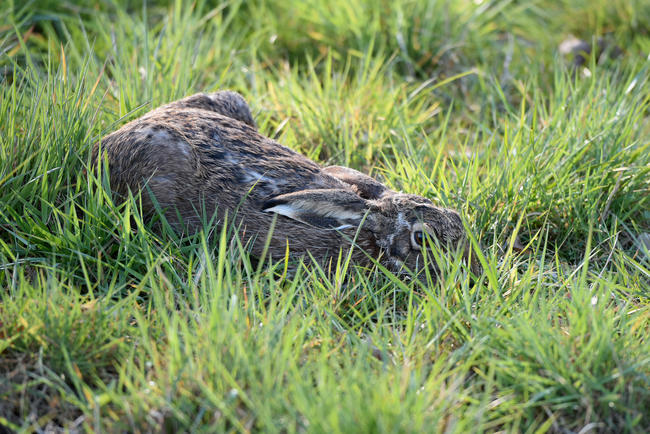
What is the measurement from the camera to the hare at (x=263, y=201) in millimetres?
4012

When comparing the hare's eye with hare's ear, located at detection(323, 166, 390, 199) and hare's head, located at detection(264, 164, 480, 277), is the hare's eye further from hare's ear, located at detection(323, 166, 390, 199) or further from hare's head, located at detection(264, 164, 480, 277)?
hare's ear, located at detection(323, 166, 390, 199)

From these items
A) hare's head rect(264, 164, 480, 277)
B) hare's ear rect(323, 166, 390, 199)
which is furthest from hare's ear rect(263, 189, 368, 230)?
hare's ear rect(323, 166, 390, 199)

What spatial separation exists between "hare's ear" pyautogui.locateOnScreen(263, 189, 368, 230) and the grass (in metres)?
0.32

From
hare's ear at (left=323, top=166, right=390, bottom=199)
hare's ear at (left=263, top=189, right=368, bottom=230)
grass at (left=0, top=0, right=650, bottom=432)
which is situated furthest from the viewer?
hare's ear at (left=323, top=166, right=390, bottom=199)

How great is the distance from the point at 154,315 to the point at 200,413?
2.13ft

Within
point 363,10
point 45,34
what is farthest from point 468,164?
point 45,34

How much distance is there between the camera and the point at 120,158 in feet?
13.4

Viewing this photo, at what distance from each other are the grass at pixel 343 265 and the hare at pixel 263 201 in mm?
175

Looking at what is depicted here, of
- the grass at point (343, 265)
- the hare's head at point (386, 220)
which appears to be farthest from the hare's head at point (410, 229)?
the grass at point (343, 265)

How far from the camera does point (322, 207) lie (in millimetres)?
4012

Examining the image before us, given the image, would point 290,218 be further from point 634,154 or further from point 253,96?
point 634,154

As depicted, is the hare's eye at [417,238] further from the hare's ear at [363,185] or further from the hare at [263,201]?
the hare's ear at [363,185]

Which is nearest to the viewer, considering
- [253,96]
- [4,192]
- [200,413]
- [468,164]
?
[200,413]

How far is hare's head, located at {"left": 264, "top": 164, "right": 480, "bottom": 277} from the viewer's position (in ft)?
13.1
